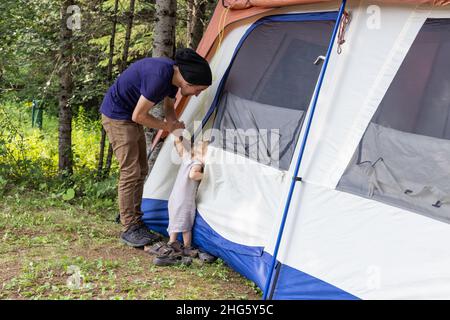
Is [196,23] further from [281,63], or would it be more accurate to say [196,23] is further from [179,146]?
[281,63]

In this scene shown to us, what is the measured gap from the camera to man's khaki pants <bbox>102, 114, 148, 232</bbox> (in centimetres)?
402

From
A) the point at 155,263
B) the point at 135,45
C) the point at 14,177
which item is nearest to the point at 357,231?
the point at 155,263

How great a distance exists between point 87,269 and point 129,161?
92 centimetres

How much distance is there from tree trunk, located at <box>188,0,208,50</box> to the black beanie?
357cm

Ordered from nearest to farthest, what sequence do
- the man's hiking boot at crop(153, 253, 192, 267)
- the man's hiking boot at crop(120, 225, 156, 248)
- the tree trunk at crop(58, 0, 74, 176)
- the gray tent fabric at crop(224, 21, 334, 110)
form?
the gray tent fabric at crop(224, 21, 334, 110)
the man's hiking boot at crop(153, 253, 192, 267)
the man's hiking boot at crop(120, 225, 156, 248)
the tree trunk at crop(58, 0, 74, 176)

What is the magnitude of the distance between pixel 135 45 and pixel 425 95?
19.1ft

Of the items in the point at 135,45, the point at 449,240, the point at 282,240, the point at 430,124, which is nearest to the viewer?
the point at 449,240

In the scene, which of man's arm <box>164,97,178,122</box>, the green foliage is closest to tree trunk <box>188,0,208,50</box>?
the green foliage

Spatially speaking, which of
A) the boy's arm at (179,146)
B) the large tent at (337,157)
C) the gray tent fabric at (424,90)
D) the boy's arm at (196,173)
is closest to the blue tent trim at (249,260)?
the large tent at (337,157)

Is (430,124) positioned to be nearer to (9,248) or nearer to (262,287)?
(262,287)

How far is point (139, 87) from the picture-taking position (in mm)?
3906

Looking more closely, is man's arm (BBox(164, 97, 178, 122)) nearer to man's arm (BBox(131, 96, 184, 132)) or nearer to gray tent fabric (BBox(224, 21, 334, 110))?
man's arm (BBox(131, 96, 184, 132))

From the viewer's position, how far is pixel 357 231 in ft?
9.48

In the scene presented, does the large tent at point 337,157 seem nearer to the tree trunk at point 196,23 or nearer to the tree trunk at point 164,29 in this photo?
the tree trunk at point 164,29
